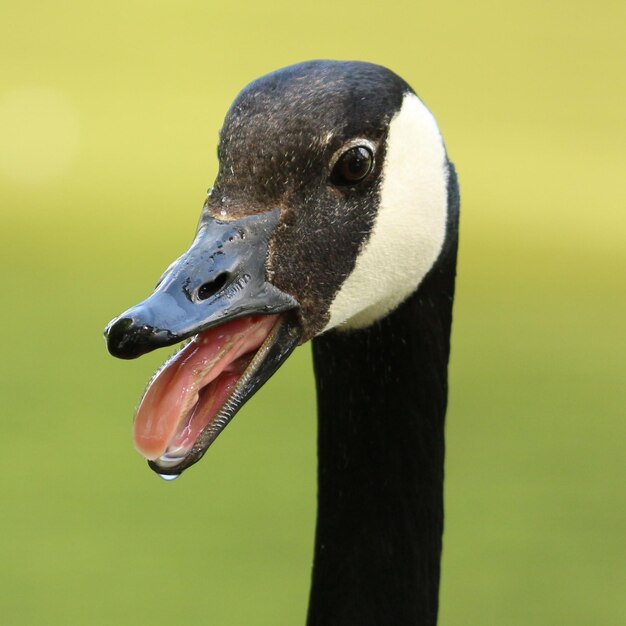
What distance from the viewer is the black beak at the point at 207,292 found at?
1.33m

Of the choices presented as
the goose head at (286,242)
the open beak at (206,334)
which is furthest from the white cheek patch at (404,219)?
the open beak at (206,334)

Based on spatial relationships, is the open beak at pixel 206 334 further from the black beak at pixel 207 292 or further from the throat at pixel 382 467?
the throat at pixel 382 467

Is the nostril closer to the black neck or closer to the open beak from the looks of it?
the open beak

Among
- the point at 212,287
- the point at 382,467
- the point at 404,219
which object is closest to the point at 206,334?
the point at 212,287

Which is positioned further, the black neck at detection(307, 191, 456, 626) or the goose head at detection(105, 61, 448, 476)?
the black neck at detection(307, 191, 456, 626)

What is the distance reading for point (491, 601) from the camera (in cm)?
334

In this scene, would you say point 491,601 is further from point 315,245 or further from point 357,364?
point 315,245

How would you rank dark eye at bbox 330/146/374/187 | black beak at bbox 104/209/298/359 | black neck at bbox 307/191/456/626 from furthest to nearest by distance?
black neck at bbox 307/191/456/626 → dark eye at bbox 330/146/374/187 → black beak at bbox 104/209/298/359

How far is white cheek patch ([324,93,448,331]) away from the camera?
5.38 ft

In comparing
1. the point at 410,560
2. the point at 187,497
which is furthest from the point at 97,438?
the point at 410,560

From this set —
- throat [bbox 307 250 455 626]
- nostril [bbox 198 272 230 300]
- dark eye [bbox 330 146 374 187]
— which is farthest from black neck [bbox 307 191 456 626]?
nostril [bbox 198 272 230 300]

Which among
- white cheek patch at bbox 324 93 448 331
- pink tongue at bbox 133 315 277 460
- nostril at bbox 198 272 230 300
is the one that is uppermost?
white cheek patch at bbox 324 93 448 331

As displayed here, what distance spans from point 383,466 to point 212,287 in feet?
1.76

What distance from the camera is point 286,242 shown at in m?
1.55
